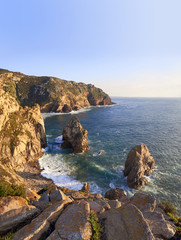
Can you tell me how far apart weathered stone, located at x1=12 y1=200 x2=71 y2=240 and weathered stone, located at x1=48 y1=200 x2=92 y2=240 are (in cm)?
58

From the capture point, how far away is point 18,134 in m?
36.0

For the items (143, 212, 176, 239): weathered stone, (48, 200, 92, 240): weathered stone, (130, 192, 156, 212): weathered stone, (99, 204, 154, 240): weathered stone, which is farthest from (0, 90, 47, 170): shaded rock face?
(143, 212, 176, 239): weathered stone

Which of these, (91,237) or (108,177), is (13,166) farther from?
(91,237)

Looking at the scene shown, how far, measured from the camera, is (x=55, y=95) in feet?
440

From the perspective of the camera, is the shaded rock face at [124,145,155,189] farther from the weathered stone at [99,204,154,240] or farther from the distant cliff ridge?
the distant cliff ridge

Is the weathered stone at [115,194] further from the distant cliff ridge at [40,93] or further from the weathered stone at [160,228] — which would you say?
the distant cliff ridge at [40,93]

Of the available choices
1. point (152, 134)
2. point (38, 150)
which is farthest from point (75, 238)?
point (152, 134)

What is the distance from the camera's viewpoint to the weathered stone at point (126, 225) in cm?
722

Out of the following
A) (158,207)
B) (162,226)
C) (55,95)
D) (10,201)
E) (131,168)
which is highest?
(55,95)

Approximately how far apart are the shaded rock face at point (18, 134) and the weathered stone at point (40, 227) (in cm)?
2832

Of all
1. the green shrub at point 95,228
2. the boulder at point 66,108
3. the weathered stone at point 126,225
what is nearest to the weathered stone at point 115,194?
the weathered stone at point 126,225

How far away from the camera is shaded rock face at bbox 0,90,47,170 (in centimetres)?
3222

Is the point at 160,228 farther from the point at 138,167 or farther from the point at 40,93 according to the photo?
the point at 40,93

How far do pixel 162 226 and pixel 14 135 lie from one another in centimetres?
3913
